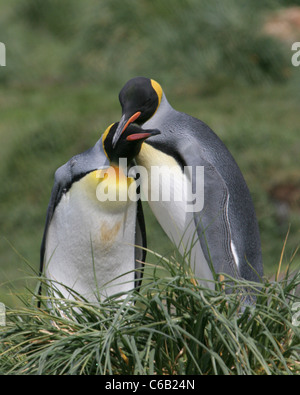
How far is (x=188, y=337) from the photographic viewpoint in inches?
68.6

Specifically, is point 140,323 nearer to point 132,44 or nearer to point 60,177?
point 60,177

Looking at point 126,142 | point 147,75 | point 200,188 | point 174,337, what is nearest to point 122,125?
point 126,142

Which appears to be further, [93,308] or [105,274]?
[105,274]

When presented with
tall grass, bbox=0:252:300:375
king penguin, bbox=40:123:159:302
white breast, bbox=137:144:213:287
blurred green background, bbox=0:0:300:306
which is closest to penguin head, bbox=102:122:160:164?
king penguin, bbox=40:123:159:302

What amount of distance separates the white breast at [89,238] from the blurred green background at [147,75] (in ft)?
6.81

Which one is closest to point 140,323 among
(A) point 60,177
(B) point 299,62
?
(A) point 60,177

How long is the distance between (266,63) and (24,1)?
2451mm

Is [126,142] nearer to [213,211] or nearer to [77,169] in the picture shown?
[77,169]

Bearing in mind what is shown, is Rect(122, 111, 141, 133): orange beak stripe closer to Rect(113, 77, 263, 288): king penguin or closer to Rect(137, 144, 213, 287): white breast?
Rect(113, 77, 263, 288): king penguin

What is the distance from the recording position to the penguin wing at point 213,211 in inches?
85.4

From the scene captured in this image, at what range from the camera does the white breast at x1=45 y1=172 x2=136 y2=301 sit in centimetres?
214

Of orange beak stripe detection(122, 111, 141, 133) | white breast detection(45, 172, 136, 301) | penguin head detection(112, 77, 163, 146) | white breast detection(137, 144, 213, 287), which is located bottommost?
white breast detection(45, 172, 136, 301)

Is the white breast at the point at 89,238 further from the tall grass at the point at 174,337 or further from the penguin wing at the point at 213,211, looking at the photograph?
the tall grass at the point at 174,337

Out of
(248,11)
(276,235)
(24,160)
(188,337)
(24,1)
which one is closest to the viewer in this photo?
(188,337)
